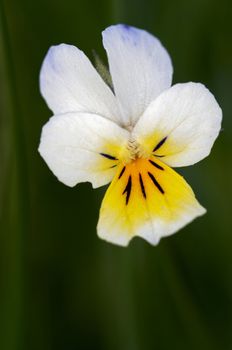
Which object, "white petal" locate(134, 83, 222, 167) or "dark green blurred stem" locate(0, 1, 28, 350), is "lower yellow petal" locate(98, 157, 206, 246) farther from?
"dark green blurred stem" locate(0, 1, 28, 350)

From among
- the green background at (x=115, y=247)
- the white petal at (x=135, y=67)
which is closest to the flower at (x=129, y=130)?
the white petal at (x=135, y=67)

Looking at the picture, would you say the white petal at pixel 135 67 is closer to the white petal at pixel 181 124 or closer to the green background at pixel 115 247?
the white petal at pixel 181 124

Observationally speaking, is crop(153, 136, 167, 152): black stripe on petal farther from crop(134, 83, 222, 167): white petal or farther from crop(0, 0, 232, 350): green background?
crop(0, 0, 232, 350): green background

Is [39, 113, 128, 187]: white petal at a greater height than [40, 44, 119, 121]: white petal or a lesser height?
lesser

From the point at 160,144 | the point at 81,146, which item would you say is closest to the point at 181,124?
the point at 160,144

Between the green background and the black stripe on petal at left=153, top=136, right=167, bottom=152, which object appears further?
the green background

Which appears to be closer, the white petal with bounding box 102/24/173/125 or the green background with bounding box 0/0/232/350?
the white petal with bounding box 102/24/173/125

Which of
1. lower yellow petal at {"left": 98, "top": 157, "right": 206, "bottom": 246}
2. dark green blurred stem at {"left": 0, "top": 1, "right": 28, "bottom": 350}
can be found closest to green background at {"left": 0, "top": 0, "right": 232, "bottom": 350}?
dark green blurred stem at {"left": 0, "top": 1, "right": 28, "bottom": 350}

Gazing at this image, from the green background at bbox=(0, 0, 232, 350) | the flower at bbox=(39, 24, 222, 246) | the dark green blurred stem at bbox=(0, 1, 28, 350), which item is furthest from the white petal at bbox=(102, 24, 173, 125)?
the green background at bbox=(0, 0, 232, 350)

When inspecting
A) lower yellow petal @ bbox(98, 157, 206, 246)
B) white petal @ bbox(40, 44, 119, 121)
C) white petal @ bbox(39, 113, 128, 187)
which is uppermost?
white petal @ bbox(40, 44, 119, 121)
